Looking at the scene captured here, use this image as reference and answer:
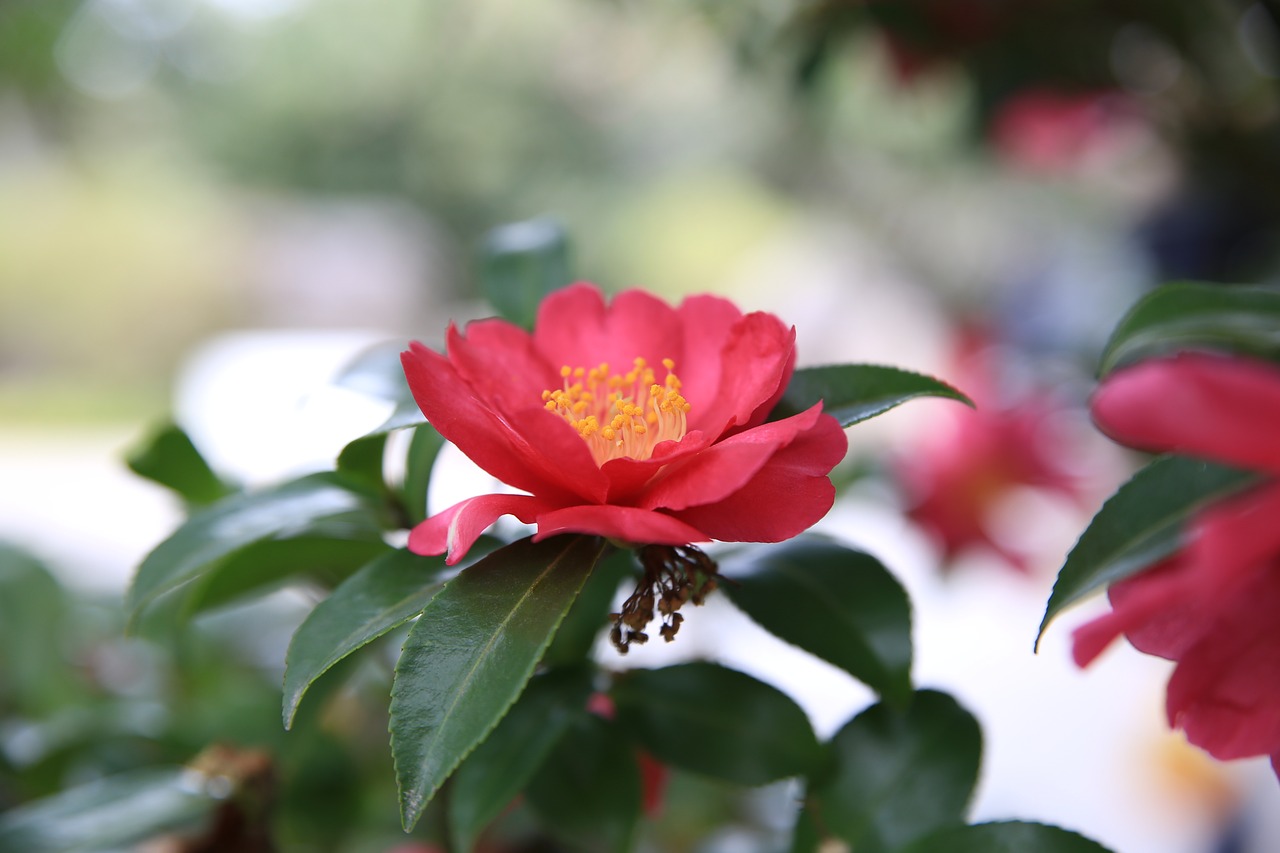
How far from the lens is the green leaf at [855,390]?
353mm

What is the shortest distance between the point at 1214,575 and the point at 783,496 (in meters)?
0.13

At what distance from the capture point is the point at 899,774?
16.6 inches

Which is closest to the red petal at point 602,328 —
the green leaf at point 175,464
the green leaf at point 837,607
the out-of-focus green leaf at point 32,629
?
the green leaf at point 837,607

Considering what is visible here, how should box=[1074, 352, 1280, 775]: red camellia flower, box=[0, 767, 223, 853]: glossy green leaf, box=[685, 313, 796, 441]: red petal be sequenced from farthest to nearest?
box=[0, 767, 223, 853]: glossy green leaf, box=[685, 313, 796, 441]: red petal, box=[1074, 352, 1280, 775]: red camellia flower

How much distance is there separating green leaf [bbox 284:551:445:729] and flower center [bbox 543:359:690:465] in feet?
0.30

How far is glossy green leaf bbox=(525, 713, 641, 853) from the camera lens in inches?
16.7

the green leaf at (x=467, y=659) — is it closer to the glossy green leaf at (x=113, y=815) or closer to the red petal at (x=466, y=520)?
the red petal at (x=466, y=520)

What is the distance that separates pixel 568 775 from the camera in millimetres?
437

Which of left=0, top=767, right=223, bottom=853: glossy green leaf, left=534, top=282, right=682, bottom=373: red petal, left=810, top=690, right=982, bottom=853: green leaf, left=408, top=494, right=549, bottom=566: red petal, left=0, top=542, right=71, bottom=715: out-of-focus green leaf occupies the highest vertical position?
left=534, top=282, right=682, bottom=373: red petal

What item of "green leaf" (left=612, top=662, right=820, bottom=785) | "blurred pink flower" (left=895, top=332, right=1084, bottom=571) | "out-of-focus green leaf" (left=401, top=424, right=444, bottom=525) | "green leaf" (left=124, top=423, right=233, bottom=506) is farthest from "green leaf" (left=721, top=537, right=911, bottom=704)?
"blurred pink flower" (left=895, top=332, right=1084, bottom=571)

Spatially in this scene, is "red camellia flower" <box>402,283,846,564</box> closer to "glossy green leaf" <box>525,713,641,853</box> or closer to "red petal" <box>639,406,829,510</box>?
"red petal" <box>639,406,829,510</box>

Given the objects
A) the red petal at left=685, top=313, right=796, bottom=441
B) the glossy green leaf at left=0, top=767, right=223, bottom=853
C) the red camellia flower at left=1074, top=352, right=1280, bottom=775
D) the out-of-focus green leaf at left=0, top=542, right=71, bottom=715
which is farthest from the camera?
the out-of-focus green leaf at left=0, top=542, right=71, bottom=715

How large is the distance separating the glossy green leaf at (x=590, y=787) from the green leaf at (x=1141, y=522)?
199mm

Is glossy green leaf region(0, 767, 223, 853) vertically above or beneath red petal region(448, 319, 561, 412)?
beneath
